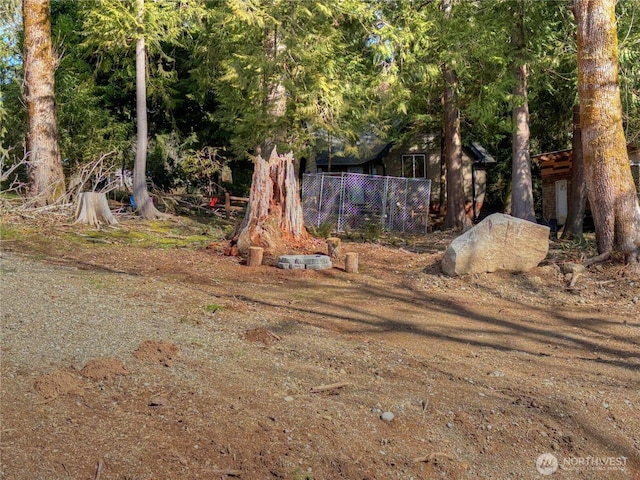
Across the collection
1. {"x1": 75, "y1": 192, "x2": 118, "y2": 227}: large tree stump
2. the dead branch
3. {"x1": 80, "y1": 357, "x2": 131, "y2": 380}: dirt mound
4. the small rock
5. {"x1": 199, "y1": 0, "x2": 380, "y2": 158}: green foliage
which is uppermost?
{"x1": 199, "y1": 0, "x2": 380, "y2": 158}: green foliage

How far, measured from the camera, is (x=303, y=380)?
5.27 metres

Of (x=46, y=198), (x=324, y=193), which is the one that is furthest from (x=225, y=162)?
(x=46, y=198)

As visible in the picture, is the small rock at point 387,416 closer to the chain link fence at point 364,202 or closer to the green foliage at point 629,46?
the green foliage at point 629,46

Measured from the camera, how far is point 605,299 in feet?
30.9

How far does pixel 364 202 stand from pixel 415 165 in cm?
1399

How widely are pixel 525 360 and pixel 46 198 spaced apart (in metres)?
11.8

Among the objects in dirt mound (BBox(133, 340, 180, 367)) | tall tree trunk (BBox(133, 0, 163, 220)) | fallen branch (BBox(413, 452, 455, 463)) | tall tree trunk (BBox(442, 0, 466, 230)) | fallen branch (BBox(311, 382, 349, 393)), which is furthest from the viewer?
tall tree trunk (BBox(442, 0, 466, 230))

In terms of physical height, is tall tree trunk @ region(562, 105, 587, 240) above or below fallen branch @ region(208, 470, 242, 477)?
above

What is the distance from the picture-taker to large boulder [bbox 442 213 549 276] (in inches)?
405

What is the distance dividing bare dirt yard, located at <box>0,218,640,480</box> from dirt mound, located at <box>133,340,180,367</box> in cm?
2

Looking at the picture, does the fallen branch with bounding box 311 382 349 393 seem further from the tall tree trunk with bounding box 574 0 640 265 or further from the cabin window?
the cabin window

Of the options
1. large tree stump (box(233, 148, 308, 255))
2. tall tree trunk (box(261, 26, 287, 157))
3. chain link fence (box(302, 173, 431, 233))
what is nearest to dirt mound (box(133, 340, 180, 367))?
large tree stump (box(233, 148, 308, 255))

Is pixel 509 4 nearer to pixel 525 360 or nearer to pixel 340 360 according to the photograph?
pixel 525 360

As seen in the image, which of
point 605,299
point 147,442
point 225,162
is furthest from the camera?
point 225,162
